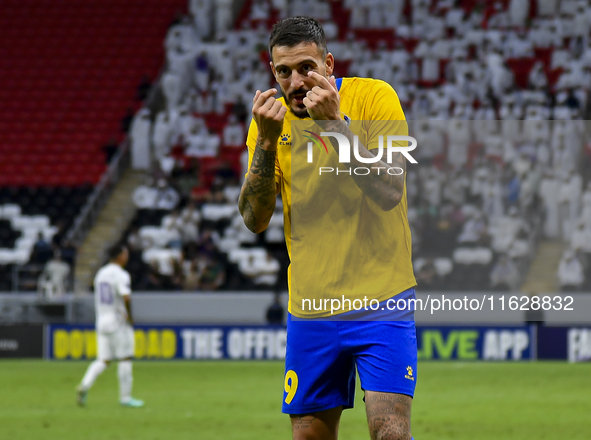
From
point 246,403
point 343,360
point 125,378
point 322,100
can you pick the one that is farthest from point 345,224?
point 246,403

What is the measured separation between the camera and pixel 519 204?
1644 centimetres

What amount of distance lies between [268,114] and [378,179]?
1.51ft

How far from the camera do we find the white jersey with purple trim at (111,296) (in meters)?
10.8

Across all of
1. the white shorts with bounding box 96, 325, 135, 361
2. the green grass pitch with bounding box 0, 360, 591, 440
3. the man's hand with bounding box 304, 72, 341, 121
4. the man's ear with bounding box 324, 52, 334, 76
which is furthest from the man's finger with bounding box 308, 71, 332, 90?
the white shorts with bounding box 96, 325, 135, 361

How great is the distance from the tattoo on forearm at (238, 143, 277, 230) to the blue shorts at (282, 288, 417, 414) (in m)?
0.46

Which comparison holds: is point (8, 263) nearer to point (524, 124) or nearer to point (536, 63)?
point (524, 124)

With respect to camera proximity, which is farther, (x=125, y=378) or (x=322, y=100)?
(x=125, y=378)

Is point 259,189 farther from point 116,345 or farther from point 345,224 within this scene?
point 116,345

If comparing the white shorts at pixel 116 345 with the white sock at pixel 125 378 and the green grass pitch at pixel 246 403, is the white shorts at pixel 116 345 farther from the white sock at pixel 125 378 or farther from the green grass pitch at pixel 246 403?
the green grass pitch at pixel 246 403

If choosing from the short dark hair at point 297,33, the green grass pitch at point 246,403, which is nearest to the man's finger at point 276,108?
the short dark hair at point 297,33

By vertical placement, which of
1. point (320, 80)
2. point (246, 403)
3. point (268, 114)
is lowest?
point (246, 403)

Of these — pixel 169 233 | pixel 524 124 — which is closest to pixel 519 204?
pixel 524 124

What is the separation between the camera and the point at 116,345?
10.7 metres

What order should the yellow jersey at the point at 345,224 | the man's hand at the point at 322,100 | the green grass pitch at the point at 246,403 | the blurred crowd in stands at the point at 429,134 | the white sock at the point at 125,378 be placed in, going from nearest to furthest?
the man's hand at the point at 322,100 < the yellow jersey at the point at 345,224 < the green grass pitch at the point at 246,403 < the white sock at the point at 125,378 < the blurred crowd in stands at the point at 429,134
